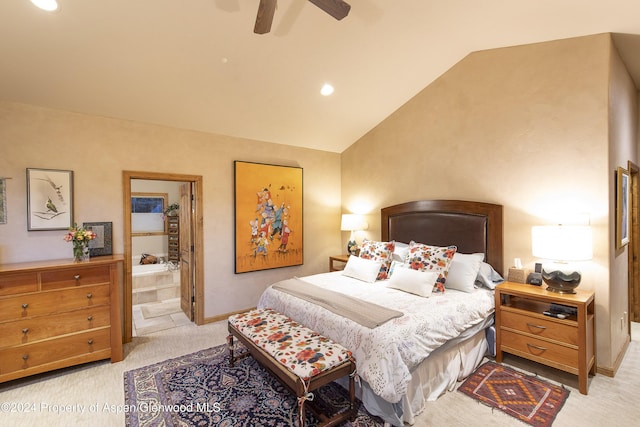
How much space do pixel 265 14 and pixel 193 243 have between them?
2.96 meters

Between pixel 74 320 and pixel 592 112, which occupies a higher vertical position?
pixel 592 112

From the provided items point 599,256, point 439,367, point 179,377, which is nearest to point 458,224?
point 599,256

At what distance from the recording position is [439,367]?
7.91 feet

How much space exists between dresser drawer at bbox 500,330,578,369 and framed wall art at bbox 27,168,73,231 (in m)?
4.46

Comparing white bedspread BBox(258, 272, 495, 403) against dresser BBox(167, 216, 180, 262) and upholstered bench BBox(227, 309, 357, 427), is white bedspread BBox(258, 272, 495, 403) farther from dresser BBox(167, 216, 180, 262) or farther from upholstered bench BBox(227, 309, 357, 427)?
dresser BBox(167, 216, 180, 262)

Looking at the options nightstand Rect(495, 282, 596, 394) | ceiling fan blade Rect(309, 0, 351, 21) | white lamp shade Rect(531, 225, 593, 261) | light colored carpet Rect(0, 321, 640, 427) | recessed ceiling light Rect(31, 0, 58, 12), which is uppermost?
recessed ceiling light Rect(31, 0, 58, 12)

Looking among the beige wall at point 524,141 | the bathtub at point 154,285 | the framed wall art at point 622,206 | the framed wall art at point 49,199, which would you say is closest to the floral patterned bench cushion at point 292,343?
the framed wall art at point 49,199

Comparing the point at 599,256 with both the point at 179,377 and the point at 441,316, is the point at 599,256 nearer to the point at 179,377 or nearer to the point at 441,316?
the point at 441,316

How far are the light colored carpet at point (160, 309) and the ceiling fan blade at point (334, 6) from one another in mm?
4363

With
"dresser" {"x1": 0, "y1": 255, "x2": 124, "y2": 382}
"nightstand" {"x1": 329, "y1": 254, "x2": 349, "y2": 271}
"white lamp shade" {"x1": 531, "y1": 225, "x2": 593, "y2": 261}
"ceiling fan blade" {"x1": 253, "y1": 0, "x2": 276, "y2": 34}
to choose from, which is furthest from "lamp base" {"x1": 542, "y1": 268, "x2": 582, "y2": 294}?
"dresser" {"x1": 0, "y1": 255, "x2": 124, "y2": 382}

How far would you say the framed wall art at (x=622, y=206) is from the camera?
2828 mm

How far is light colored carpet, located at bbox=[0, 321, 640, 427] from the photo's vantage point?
2.12 meters

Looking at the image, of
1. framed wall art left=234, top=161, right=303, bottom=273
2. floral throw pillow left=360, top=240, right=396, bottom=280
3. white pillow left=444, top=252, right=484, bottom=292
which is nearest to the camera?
white pillow left=444, top=252, right=484, bottom=292

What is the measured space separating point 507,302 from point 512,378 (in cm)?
70
